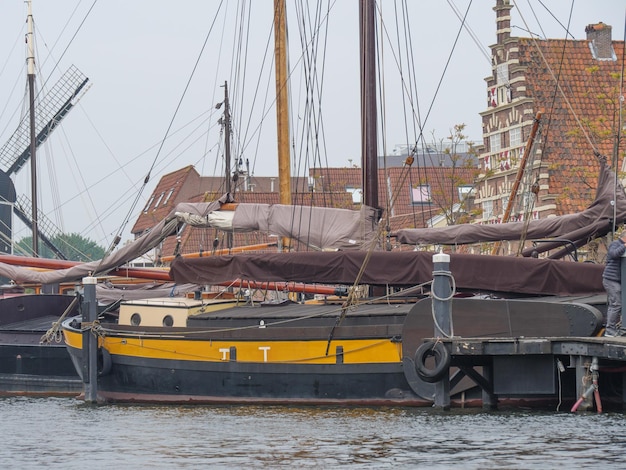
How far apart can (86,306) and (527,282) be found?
9.74m

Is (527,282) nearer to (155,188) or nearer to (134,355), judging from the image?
(134,355)

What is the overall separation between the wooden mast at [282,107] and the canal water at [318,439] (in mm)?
13173

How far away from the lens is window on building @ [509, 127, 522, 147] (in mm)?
55650

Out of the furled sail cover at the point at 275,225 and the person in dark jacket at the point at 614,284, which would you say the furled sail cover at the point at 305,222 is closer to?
the furled sail cover at the point at 275,225

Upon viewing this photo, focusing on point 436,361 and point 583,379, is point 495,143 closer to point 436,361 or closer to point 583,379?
point 436,361

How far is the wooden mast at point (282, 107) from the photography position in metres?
38.6

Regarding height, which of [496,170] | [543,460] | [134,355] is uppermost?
[496,170]

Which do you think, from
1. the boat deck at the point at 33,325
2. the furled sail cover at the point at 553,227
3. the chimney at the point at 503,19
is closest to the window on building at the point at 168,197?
the chimney at the point at 503,19

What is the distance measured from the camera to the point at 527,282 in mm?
26125

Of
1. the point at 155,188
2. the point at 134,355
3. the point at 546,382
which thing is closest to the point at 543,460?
the point at 546,382

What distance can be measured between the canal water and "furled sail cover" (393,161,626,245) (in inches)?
249

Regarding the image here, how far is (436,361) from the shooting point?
22.8 m

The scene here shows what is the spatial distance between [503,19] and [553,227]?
96.0 feet

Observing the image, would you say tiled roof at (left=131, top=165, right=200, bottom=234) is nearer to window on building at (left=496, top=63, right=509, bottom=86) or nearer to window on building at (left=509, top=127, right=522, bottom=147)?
window on building at (left=496, top=63, right=509, bottom=86)
